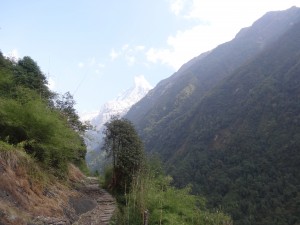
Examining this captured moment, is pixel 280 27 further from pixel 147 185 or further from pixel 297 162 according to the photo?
pixel 147 185

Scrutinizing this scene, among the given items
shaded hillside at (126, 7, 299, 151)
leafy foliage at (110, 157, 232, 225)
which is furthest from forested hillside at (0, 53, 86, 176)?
shaded hillside at (126, 7, 299, 151)

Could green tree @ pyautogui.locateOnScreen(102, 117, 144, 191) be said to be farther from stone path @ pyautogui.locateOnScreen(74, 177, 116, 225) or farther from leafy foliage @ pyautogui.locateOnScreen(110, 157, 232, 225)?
leafy foliage @ pyautogui.locateOnScreen(110, 157, 232, 225)

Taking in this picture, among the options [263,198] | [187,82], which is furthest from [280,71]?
[187,82]

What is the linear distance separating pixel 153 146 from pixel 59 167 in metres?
108

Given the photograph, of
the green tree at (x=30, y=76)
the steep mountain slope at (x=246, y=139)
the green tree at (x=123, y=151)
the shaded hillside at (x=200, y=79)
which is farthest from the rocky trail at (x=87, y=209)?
the shaded hillside at (x=200, y=79)

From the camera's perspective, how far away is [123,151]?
575 inches

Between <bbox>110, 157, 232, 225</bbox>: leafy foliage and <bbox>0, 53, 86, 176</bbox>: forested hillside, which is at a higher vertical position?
<bbox>0, 53, 86, 176</bbox>: forested hillside

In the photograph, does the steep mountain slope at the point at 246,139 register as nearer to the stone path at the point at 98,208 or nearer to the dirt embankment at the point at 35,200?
the stone path at the point at 98,208

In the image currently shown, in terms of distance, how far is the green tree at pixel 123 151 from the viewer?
14424mm

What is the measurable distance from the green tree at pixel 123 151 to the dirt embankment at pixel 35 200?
2.53 m

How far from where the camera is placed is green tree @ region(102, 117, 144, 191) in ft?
47.3

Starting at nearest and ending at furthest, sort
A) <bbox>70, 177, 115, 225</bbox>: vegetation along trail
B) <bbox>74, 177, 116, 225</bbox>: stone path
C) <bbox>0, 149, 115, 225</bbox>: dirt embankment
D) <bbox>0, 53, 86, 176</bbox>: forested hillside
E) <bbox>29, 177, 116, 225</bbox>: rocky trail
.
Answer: <bbox>0, 149, 115, 225</bbox>: dirt embankment
<bbox>29, 177, 116, 225</bbox>: rocky trail
<bbox>0, 53, 86, 176</bbox>: forested hillside
<bbox>74, 177, 116, 225</bbox>: stone path
<bbox>70, 177, 115, 225</bbox>: vegetation along trail

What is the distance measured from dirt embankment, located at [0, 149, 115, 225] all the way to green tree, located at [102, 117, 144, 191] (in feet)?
8.30

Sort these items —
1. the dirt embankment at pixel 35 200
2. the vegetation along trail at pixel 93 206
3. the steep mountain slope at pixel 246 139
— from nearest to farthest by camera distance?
the dirt embankment at pixel 35 200, the vegetation along trail at pixel 93 206, the steep mountain slope at pixel 246 139
